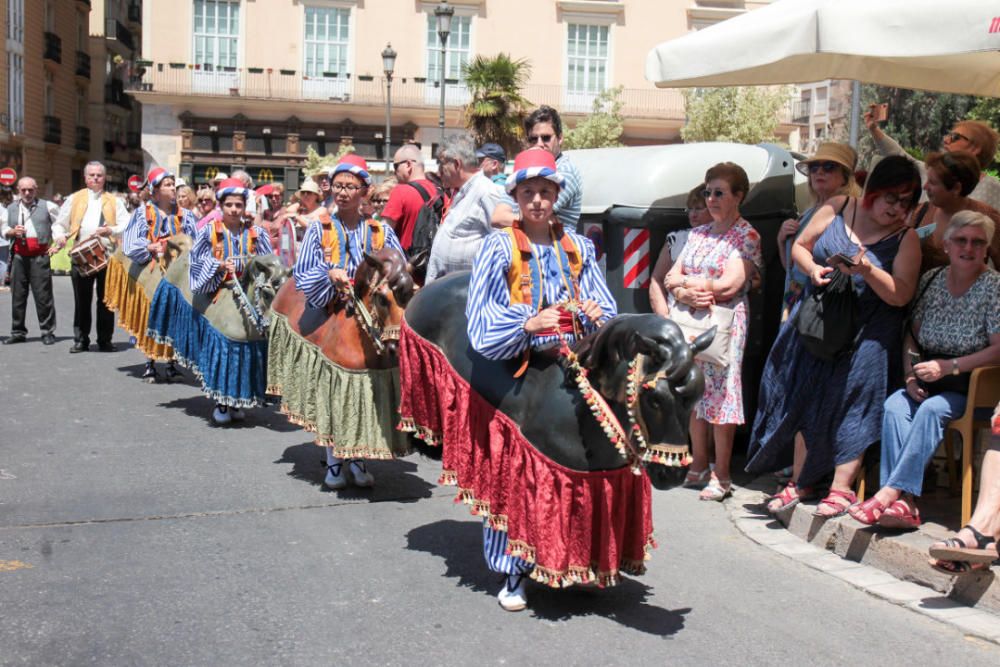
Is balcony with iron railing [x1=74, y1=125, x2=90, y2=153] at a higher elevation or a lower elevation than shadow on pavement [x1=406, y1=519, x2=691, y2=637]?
higher

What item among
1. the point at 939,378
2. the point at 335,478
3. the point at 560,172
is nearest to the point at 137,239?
the point at 335,478

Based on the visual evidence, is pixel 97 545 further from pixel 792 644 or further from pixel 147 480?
pixel 792 644

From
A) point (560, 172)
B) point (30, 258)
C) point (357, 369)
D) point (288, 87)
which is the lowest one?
point (357, 369)

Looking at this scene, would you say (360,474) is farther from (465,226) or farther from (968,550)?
(968,550)

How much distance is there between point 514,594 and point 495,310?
129 cm

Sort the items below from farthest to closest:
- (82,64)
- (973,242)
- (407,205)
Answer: (82,64) → (407,205) → (973,242)

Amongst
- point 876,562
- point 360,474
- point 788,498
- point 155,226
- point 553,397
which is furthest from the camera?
point 155,226

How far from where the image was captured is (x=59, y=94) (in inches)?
2061

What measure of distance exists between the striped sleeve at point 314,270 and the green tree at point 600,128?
105ft

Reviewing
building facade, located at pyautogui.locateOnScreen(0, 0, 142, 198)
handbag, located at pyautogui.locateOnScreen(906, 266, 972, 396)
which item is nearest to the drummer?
handbag, located at pyautogui.locateOnScreen(906, 266, 972, 396)

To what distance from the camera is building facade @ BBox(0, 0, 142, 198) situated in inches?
1780

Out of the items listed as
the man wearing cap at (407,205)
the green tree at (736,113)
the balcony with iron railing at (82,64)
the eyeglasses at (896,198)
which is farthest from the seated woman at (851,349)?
the balcony with iron railing at (82,64)

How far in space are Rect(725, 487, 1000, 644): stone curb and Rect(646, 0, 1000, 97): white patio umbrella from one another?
2.57m

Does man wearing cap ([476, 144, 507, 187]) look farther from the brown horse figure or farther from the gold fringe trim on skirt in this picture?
the gold fringe trim on skirt
